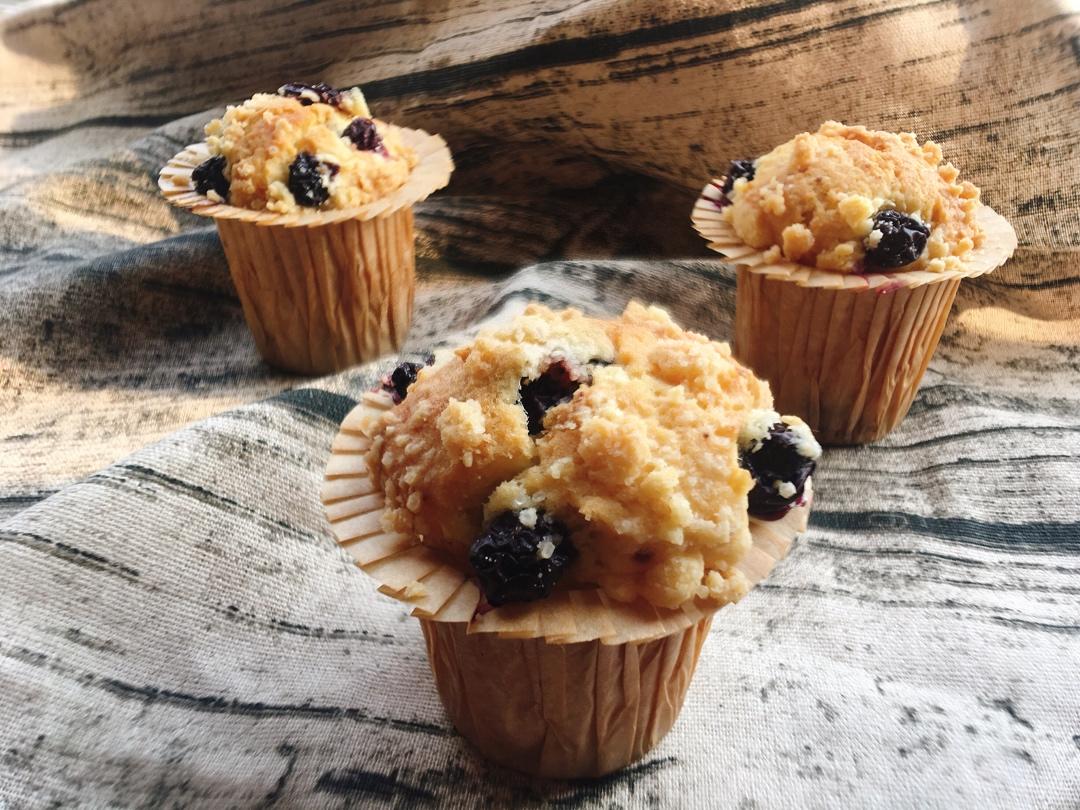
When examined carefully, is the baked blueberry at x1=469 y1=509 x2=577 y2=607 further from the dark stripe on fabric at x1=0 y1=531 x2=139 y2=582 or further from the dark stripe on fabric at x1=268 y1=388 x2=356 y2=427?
the dark stripe on fabric at x1=268 y1=388 x2=356 y2=427

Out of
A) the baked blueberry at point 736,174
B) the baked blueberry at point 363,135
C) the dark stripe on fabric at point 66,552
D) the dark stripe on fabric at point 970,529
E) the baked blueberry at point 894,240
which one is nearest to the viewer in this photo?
the dark stripe on fabric at point 66,552

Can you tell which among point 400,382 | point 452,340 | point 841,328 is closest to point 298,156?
point 452,340

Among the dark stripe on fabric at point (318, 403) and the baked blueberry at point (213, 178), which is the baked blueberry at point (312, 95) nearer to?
the baked blueberry at point (213, 178)

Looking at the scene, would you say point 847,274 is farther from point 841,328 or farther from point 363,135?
point 363,135

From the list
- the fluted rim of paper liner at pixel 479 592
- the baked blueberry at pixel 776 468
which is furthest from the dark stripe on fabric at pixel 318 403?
the baked blueberry at pixel 776 468

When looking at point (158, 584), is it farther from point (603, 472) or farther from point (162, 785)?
point (603, 472)

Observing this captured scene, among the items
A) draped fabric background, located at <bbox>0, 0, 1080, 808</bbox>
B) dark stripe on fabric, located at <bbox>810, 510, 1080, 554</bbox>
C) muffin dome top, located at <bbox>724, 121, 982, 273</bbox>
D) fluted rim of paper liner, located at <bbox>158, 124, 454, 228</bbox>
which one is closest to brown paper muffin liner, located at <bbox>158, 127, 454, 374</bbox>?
fluted rim of paper liner, located at <bbox>158, 124, 454, 228</bbox>
